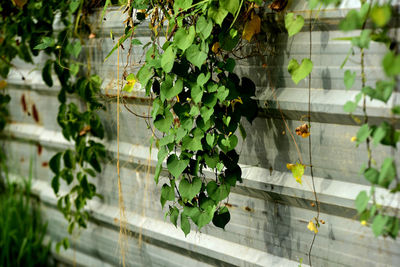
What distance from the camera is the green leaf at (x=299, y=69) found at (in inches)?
63.0

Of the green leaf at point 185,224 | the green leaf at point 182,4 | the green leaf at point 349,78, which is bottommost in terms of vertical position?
the green leaf at point 185,224

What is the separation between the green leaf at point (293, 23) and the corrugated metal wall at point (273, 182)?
0.29 feet

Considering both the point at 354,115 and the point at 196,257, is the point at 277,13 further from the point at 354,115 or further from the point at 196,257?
the point at 196,257

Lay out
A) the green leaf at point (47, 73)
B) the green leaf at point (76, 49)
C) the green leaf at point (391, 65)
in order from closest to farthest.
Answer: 1. the green leaf at point (391, 65)
2. the green leaf at point (76, 49)
3. the green leaf at point (47, 73)

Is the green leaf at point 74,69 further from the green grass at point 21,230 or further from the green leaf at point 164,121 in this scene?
the green grass at point 21,230

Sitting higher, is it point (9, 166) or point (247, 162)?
point (247, 162)

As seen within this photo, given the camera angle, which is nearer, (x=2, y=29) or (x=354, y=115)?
(x=354, y=115)

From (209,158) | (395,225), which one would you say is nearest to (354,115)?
(395,225)

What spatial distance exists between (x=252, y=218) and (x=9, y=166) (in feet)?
6.33

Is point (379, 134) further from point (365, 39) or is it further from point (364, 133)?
point (365, 39)

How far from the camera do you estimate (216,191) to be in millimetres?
1777

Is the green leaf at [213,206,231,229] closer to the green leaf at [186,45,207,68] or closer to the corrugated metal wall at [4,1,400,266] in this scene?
the corrugated metal wall at [4,1,400,266]

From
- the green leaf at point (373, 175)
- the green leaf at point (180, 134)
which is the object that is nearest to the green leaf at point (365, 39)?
the green leaf at point (373, 175)

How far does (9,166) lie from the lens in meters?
3.29
